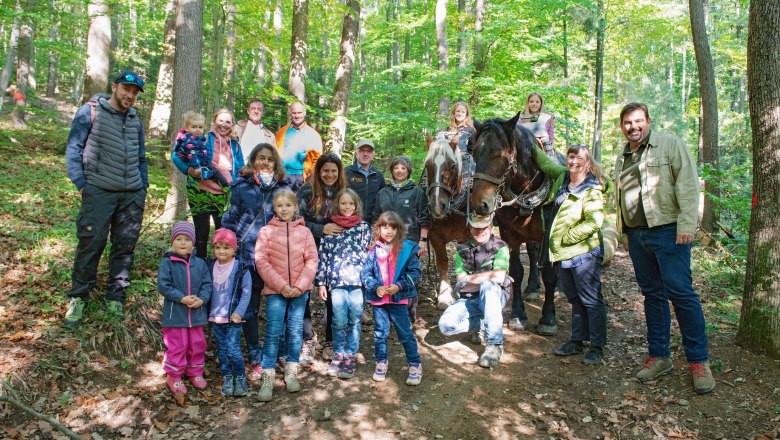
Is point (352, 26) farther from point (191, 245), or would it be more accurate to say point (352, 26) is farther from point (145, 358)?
point (145, 358)

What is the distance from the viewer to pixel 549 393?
4348mm

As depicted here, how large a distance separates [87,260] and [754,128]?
6.66 m

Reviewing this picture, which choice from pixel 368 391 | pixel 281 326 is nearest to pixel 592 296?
pixel 368 391

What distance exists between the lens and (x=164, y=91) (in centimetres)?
1159

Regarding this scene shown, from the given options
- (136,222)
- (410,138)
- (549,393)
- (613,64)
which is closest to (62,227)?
(136,222)

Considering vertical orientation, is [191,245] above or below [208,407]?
above

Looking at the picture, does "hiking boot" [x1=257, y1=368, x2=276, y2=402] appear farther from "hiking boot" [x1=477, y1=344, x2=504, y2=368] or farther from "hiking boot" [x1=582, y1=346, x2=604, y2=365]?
"hiking boot" [x1=582, y1=346, x2=604, y2=365]

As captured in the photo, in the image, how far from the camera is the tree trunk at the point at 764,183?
13.5ft

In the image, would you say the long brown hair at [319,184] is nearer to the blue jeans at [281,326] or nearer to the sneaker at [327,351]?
the blue jeans at [281,326]

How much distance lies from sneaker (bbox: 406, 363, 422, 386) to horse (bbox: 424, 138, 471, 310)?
68.4 inches

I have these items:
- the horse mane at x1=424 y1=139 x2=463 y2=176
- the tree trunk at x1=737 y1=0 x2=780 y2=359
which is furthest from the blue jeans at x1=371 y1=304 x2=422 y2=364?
the tree trunk at x1=737 y1=0 x2=780 y2=359

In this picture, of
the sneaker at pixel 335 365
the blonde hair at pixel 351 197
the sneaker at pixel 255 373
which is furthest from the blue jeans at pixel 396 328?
the sneaker at pixel 255 373

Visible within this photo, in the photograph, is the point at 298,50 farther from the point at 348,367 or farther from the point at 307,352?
the point at 348,367

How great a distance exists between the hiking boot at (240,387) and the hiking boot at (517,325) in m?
3.29
